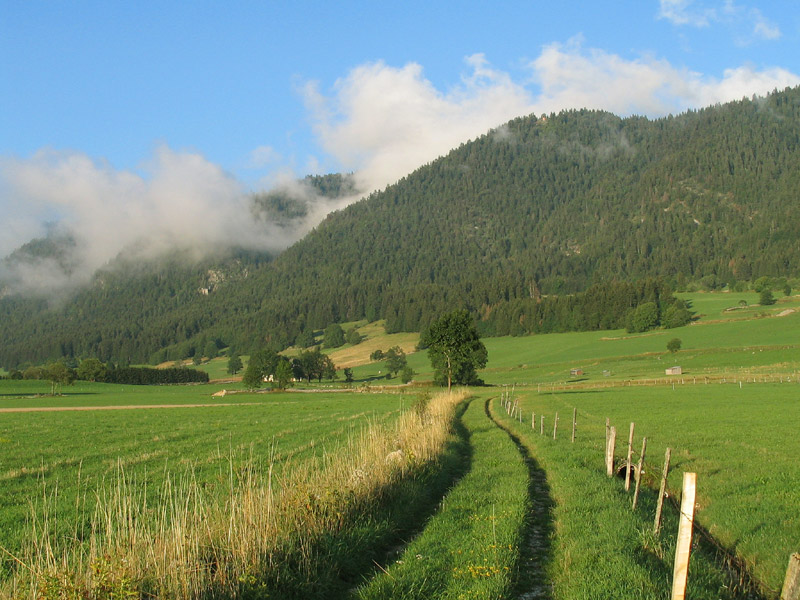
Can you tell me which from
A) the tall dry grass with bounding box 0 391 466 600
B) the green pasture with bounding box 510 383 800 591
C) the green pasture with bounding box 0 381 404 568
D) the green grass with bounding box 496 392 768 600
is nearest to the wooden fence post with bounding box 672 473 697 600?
the green grass with bounding box 496 392 768 600

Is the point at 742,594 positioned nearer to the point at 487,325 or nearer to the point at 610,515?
the point at 610,515

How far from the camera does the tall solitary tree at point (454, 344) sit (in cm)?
8181

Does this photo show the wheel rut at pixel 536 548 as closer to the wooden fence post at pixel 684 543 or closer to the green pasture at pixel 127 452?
the wooden fence post at pixel 684 543

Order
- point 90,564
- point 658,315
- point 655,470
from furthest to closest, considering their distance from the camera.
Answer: point 658,315
point 655,470
point 90,564

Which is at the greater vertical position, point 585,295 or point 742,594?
point 585,295

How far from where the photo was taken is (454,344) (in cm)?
8206

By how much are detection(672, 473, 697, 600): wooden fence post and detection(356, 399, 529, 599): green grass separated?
7.19 feet

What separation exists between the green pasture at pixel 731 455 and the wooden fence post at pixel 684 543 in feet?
8.49

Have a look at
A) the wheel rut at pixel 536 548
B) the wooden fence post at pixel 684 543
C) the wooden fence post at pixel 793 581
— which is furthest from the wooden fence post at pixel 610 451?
the wooden fence post at pixel 793 581

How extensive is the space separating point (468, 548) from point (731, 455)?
612 inches

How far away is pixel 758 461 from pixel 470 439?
10.8 m

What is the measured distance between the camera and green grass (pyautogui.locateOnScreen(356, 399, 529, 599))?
27.8ft

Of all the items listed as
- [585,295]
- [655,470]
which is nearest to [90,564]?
[655,470]

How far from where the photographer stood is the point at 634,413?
40719 millimetres
